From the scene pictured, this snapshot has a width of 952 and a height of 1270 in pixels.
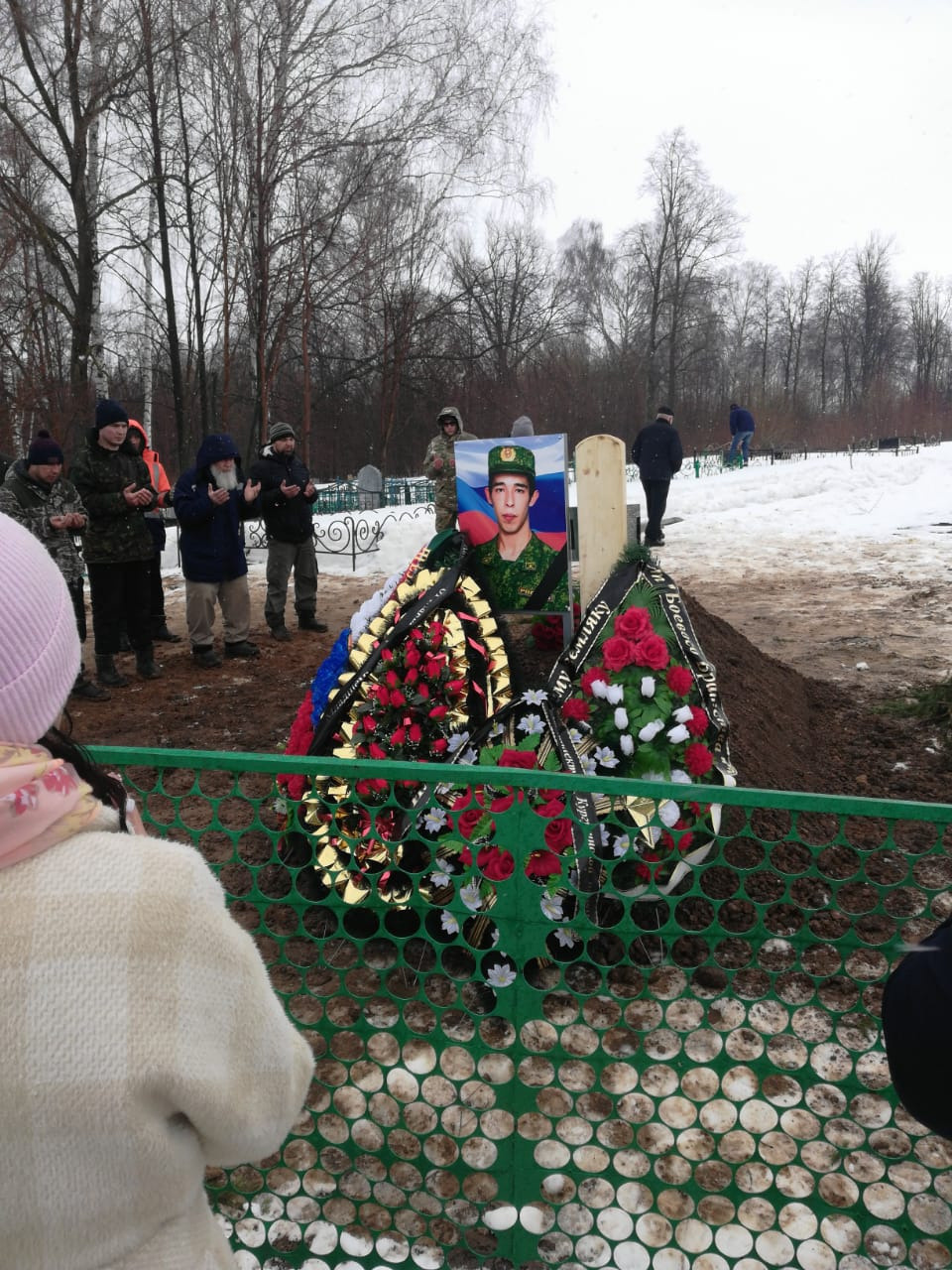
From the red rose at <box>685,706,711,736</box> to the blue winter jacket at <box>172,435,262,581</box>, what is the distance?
169 inches

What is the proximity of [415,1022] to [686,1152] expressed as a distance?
0.86m

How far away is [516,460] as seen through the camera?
5.09 m

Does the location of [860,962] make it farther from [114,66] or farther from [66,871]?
[114,66]

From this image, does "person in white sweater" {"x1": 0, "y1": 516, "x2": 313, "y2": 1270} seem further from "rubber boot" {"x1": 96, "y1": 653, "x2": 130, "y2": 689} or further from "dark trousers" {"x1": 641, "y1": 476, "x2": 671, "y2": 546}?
"dark trousers" {"x1": 641, "y1": 476, "x2": 671, "y2": 546}

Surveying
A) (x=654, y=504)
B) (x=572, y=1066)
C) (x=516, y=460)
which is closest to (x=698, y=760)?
(x=572, y=1066)

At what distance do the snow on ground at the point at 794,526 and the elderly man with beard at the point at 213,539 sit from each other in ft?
14.4

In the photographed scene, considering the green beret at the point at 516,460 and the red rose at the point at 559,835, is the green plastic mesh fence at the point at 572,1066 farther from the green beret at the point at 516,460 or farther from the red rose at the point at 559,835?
the green beret at the point at 516,460

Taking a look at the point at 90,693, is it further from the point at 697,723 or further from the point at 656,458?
the point at 656,458

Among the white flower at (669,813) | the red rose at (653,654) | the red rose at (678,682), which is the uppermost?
the red rose at (653,654)

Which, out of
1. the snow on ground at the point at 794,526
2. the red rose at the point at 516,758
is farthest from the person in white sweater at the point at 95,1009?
the snow on ground at the point at 794,526

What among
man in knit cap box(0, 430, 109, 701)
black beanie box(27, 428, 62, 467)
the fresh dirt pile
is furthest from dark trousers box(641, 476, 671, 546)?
black beanie box(27, 428, 62, 467)

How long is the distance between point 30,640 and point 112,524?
554 cm

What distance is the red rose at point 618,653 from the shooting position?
3.35m

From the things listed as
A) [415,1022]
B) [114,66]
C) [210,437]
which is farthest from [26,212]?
[415,1022]
